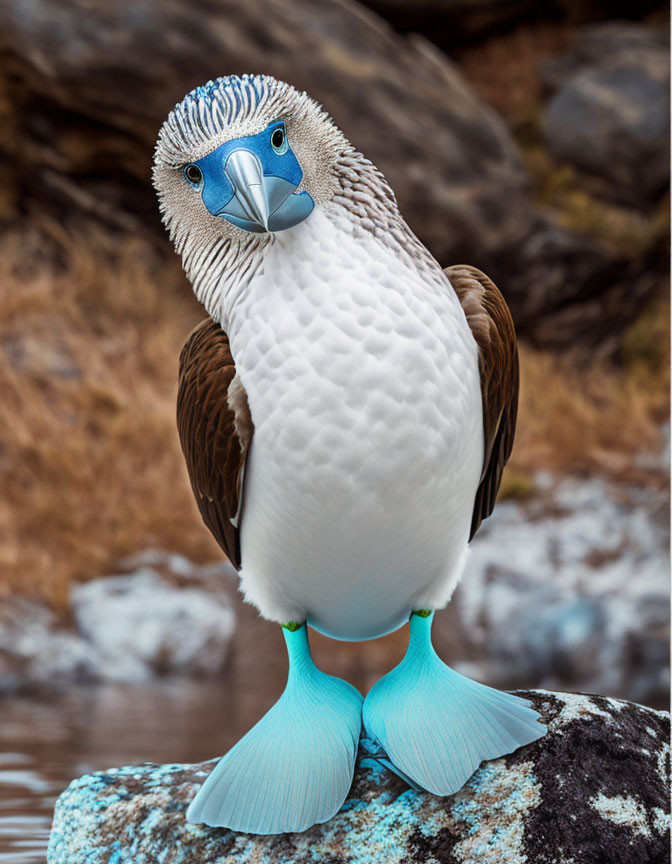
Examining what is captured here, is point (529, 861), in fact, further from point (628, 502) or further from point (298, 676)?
point (628, 502)

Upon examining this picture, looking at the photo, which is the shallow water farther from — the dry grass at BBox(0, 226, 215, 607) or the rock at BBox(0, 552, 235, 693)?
the dry grass at BBox(0, 226, 215, 607)

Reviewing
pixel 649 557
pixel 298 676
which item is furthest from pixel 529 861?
pixel 649 557

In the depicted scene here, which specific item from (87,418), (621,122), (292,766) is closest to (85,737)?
(292,766)

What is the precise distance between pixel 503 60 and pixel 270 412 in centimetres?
456

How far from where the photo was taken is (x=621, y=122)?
4.80 meters

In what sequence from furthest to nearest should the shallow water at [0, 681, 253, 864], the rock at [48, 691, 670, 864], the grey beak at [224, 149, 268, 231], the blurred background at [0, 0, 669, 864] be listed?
the blurred background at [0, 0, 669, 864], the shallow water at [0, 681, 253, 864], the rock at [48, 691, 670, 864], the grey beak at [224, 149, 268, 231]

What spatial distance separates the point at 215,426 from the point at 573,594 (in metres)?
2.54

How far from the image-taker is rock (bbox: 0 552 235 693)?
131 inches

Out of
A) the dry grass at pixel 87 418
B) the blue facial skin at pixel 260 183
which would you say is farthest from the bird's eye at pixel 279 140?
the dry grass at pixel 87 418

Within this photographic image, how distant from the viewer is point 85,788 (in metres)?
1.52

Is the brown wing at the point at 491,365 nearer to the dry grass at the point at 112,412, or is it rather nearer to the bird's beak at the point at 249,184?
the bird's beak at the point at 249,184

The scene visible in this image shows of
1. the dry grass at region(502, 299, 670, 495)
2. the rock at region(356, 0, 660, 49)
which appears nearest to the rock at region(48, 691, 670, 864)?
the dry grass at region(502, 299, 670, 495)

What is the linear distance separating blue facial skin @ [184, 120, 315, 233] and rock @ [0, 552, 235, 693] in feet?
8.01

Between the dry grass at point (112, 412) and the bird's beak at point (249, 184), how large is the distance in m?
2.58
